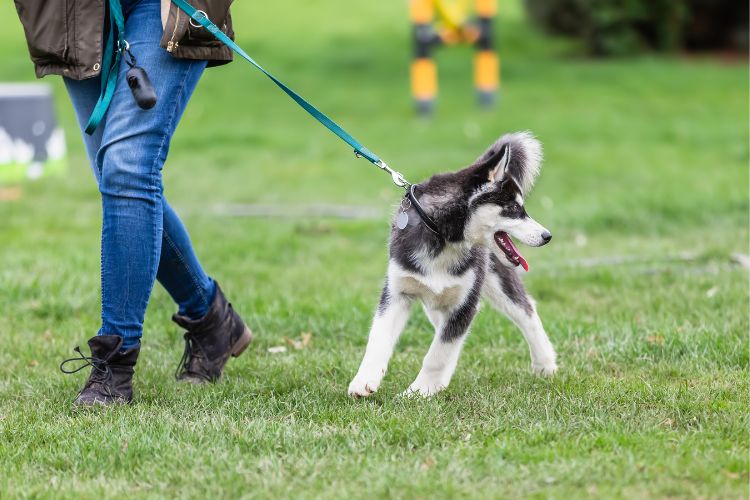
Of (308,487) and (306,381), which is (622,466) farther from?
(306,381)

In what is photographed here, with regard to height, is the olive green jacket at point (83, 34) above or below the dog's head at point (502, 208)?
above

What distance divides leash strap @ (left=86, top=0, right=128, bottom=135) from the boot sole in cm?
114

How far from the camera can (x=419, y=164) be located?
10.2 metres

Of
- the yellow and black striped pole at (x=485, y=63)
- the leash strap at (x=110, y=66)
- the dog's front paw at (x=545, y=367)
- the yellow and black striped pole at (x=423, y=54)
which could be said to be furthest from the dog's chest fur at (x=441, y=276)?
the yellow and black striped pole at (x=485, y=63)

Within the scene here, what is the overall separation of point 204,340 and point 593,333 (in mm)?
1796

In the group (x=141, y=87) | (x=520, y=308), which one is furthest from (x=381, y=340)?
(x=141, y=87)

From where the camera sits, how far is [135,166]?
3.62 m

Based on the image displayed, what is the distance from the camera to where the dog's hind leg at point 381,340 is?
3.87m

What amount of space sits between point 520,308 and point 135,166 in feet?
5.46

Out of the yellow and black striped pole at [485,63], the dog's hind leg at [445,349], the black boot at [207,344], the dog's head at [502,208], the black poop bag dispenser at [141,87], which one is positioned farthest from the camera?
the yellow and black striped pole at [485,63]

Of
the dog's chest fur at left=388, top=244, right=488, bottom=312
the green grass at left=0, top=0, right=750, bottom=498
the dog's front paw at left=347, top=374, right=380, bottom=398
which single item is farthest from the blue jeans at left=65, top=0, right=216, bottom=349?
the dog's chest fur at left=388, top=244, right=488, bottom=312

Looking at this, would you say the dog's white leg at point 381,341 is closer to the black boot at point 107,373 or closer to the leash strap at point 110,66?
the black boot at point 107,373

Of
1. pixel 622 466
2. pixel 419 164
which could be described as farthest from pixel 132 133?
pixel 419 164

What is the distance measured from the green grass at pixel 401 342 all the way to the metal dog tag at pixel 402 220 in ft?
2.12
